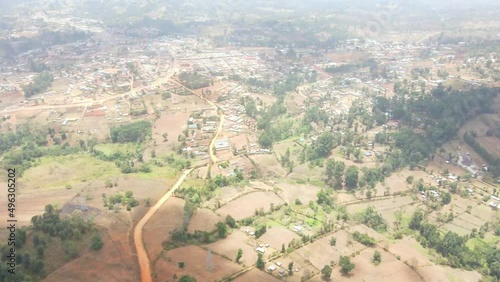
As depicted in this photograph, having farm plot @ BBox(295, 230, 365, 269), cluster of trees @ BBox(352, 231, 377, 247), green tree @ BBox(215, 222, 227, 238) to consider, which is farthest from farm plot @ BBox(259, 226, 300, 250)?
cluster of trees @ BBox(352, 231, 377, 247)

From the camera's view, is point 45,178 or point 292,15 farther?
point 292,15

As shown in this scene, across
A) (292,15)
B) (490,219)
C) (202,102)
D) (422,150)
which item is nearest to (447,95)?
(422,150)

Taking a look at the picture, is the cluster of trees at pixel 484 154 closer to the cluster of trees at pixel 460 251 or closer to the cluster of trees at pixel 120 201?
the cluster of trees at pixel 460 251

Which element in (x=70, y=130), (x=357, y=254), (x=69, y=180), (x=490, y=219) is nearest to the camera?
(x=357, y=254)

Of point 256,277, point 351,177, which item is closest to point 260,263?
point 256,277

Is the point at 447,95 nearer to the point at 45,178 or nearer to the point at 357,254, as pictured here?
the point at 357,254

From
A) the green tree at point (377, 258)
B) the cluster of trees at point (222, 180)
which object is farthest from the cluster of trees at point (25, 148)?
the green tree at point (377, 258)
